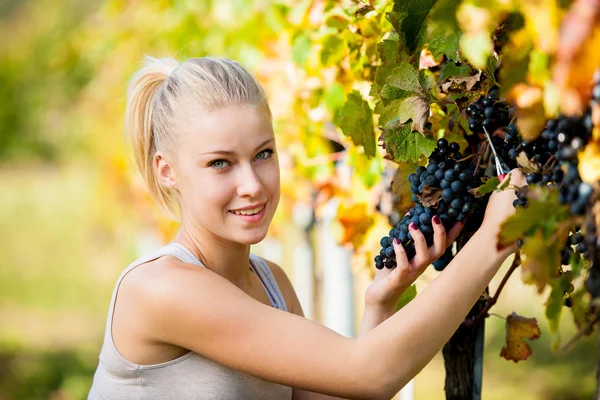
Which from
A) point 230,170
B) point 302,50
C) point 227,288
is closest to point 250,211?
point 230,170

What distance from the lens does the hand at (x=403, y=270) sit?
1518 mm

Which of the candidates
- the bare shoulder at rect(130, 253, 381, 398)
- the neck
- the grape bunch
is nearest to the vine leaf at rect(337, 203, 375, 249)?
the neck

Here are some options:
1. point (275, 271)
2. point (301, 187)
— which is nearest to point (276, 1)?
point (301, 187)

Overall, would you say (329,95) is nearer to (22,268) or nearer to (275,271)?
(275,271)

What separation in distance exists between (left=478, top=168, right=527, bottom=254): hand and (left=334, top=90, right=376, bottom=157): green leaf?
470 mm

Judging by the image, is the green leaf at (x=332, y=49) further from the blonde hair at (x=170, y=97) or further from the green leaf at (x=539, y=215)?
the green leaf at (x=539, y=215)

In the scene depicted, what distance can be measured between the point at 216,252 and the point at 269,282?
0.35 meters

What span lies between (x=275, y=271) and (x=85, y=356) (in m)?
5.15

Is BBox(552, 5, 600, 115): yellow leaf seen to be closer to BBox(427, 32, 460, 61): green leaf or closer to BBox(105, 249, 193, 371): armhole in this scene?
BBox(427, 32, 460, 61): green leaf

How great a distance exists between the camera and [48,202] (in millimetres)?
15727

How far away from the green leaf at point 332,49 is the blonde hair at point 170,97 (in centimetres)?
30

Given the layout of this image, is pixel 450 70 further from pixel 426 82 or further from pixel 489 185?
pixel 489 185

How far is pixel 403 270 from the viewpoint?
1.57 m

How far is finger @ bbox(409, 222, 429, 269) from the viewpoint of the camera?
4.98 ft
